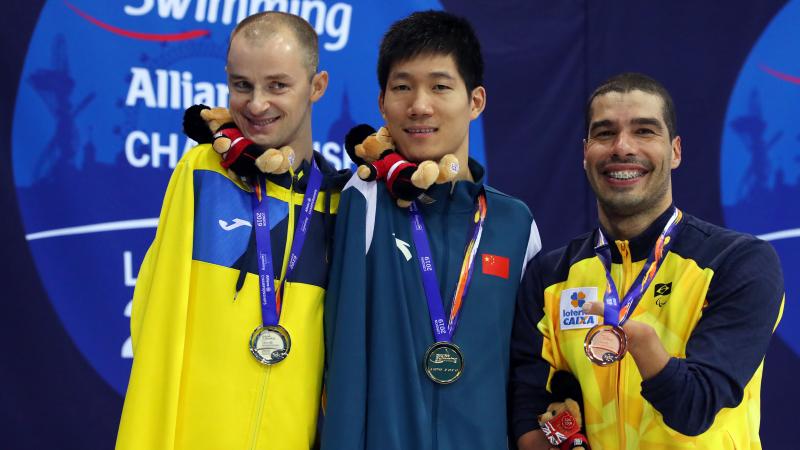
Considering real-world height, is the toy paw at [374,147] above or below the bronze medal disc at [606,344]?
above

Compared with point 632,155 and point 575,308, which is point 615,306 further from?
point 632,155

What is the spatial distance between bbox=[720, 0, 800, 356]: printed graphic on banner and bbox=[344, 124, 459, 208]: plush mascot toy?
2.36 meters

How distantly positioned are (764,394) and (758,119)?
1328mm

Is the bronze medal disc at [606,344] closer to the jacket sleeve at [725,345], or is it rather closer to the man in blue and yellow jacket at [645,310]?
the man in blue and yellow jacket at [645,310]

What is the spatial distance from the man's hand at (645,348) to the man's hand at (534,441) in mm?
409

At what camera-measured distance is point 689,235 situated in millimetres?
2479

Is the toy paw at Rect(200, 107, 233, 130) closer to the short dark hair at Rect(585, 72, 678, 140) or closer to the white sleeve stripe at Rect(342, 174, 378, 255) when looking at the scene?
the white sleeve stripe at Rect(342, 174, 378, 255)

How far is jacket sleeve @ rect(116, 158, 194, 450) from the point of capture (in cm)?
232

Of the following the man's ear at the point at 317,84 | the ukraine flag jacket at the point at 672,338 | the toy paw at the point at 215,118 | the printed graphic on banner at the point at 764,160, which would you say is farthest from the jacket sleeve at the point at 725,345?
the printed graphic on banner at the point at 764,160

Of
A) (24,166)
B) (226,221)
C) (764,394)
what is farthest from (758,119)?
(24,166)

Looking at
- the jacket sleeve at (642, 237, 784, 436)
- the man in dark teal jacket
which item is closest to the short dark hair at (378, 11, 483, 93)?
the man in dark teal jacket

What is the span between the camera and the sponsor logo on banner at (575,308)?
248 centimetres

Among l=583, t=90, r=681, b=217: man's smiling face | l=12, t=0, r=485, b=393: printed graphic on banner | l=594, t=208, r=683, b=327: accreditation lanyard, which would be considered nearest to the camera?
l=594, t=208, r=683, b=327: accreditation lanyard

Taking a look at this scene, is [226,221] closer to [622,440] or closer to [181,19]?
[622,440]
